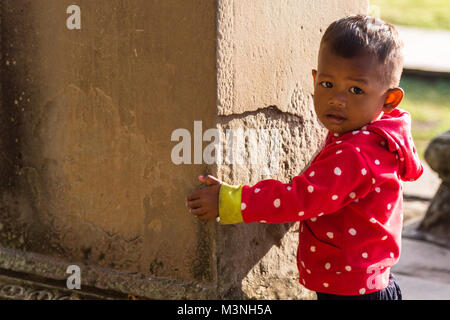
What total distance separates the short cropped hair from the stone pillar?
326mm

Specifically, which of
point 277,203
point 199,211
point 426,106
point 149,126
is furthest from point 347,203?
point 426,106

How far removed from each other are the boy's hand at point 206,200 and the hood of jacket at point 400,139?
0.49m

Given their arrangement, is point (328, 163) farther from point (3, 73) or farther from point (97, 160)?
point (3, 73)

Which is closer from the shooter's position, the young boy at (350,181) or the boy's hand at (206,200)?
the young boy at (350,181)

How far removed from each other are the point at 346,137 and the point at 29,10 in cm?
129

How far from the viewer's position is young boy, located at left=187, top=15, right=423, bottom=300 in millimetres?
1822

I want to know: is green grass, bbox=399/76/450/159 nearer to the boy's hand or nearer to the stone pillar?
the stone pillar

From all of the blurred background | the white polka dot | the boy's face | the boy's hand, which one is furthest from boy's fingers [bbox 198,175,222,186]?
the blurred background

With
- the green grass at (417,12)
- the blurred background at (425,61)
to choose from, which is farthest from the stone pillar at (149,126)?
the green grass at (417,12)

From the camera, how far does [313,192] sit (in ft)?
5.97

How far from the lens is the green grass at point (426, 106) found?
6.71 metres

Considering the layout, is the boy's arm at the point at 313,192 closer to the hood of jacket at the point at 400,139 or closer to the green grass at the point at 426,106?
the hood of jacket at the point at 400,139
